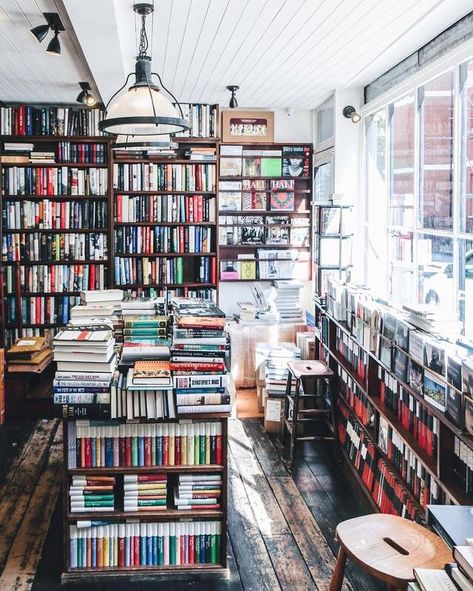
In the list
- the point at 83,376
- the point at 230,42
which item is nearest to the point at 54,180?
the point at 230,42

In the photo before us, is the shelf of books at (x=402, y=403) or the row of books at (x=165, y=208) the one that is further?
the row of books at (x=165, y=208)

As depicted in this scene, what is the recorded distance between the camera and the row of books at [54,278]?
7273 mm

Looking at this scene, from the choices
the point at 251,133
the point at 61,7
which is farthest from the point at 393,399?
the point at 251,133

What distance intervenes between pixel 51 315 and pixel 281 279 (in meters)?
2.50

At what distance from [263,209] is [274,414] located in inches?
107

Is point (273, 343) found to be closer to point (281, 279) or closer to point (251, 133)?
point (281, 279)

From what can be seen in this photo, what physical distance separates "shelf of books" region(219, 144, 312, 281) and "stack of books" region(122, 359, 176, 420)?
433 centimetres

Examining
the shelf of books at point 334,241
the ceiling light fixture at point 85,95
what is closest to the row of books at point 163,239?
the ceiling light fixture at point 85,95

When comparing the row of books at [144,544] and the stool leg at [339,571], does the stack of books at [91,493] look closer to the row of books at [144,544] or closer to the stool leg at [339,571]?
the row of books at [144,544]

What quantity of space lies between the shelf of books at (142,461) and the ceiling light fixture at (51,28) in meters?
1.87

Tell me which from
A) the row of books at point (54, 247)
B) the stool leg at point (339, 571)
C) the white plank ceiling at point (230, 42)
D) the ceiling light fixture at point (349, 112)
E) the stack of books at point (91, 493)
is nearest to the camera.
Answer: the stool leg at point (339, 571)

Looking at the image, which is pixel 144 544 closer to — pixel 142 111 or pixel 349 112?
pixel 142 111

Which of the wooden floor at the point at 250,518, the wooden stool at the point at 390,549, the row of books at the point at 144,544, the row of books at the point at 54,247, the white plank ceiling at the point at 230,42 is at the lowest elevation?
the wooden floor at the point at 250,518

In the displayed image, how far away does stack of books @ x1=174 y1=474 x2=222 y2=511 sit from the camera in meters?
3.53
